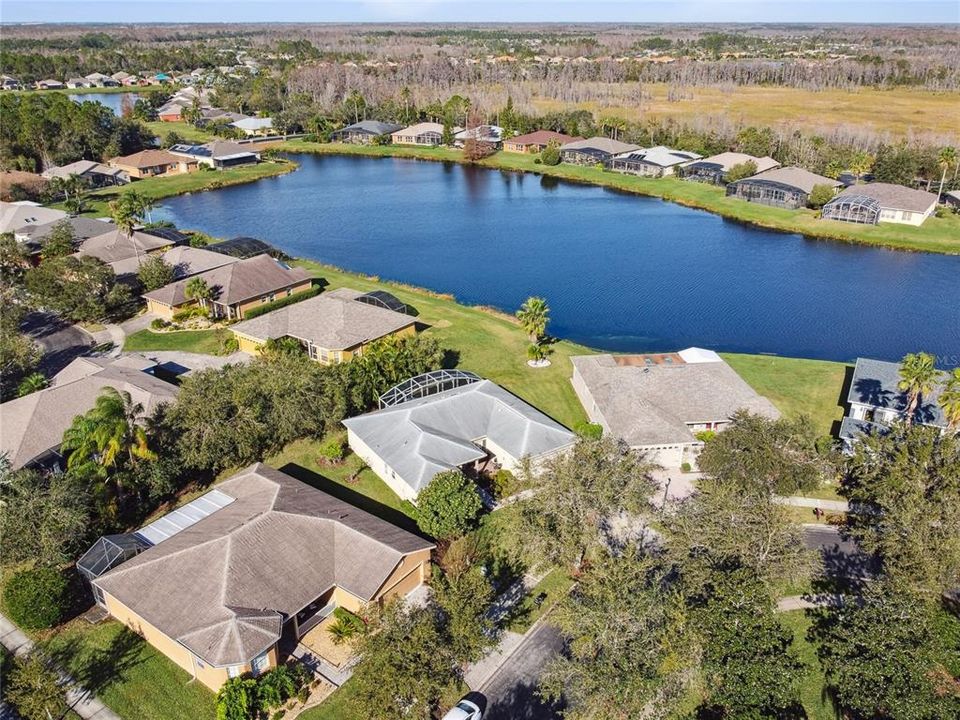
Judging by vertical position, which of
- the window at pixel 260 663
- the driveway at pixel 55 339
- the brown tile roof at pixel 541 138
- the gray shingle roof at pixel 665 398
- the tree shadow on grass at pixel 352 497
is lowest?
the tree shadow on grass at pixel 352 497

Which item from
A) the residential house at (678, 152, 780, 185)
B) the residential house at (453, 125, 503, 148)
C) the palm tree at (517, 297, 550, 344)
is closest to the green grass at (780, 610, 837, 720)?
the palm tree at (517, 297, 550, 344)

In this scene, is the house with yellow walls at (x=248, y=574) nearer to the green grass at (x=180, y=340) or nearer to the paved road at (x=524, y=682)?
the paved road at (x=524, y=682)

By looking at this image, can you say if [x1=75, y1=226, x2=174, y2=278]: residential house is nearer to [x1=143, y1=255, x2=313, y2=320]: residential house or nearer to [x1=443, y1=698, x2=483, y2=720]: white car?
[x1=143, y1=255, x2=313, y2=320]: residential house

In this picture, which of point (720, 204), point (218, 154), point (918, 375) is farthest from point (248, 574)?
point (218, 154)

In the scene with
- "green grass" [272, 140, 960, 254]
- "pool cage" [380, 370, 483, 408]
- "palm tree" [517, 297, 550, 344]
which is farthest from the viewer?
"green grass" [272, 140, 960, 254]

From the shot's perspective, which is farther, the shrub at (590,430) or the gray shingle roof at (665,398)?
the shrub at (590,430)

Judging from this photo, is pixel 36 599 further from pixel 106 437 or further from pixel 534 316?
pixel 534 316

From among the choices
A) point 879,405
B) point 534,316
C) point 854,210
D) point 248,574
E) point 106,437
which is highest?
point 106,437

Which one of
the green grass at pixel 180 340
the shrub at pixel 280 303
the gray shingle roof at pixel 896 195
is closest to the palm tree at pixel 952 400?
the green grass at pixel 180 340
